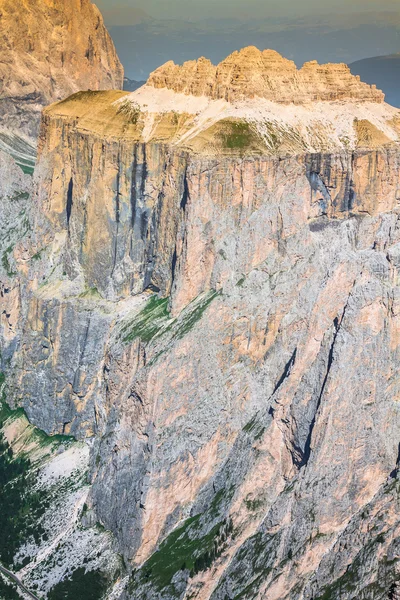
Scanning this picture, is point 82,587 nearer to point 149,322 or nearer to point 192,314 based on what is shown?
point 149,322

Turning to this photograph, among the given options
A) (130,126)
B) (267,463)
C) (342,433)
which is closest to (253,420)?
(267,463)

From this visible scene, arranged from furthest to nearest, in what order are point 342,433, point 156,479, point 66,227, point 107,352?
point 66,227 → point 107,352 → point 156,479 → point 342,433

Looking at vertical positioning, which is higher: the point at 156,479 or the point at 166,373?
the point at 166,373

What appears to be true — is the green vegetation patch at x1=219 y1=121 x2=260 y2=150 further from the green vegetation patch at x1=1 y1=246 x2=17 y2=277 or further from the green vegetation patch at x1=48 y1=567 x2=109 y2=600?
the green vegetation patch at x1=48 y1=567 x2=109 y2=600

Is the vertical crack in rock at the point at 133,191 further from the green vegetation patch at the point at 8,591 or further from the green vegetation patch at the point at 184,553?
the green vegetation patch at the point at 8,591

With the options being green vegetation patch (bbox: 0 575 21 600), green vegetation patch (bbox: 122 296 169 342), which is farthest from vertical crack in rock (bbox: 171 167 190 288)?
green vegetation patch (bbox: 0 575 21 600)

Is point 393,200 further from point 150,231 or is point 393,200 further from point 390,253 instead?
point 150,231

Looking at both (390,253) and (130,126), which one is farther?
(130,126)

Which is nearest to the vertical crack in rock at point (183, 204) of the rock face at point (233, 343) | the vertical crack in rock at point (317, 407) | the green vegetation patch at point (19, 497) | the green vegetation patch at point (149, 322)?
the rock face at point (233, 343)
